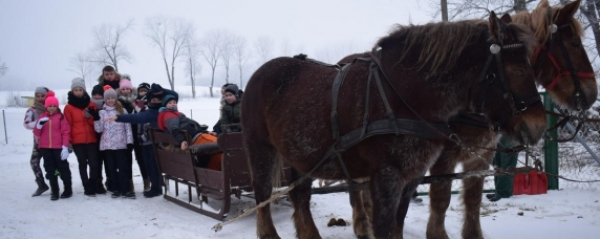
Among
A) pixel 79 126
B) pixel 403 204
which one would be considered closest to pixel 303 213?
pixel 403 204

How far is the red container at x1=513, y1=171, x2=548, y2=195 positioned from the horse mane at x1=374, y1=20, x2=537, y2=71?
375 centimetres

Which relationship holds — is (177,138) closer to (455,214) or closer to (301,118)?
(301,118)

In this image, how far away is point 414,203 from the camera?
5.65 m

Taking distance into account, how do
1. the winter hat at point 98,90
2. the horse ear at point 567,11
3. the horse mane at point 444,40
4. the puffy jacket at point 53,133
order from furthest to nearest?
the winter hat at point 98,90, the puffy jacket at point 53,133, the horse ear at point 567,11, the horse mane at point 444,40

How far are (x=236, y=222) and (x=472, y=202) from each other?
274 cm

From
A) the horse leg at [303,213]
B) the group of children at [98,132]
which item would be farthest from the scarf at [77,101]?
the horse leg at [303,213]

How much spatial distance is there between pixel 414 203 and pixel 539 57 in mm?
2929

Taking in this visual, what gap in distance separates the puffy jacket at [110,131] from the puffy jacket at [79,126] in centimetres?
15

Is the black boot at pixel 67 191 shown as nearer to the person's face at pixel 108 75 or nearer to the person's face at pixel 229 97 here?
the person's face at pixel 108 75

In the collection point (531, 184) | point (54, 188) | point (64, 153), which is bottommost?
point (531, 184)

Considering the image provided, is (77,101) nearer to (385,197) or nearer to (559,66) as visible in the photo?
(385,197)

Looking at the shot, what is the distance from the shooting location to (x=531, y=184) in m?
5.69

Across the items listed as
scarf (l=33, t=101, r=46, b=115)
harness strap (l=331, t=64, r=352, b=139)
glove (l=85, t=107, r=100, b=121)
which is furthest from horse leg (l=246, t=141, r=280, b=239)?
scarf (l=33, t=101, r=46, b=115)

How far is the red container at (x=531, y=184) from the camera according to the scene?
564cm
